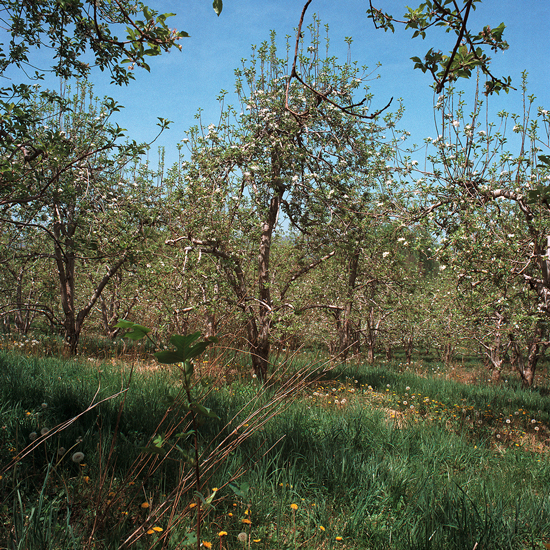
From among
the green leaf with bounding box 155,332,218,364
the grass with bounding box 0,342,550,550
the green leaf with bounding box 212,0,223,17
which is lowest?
the grass with bounding box 0,342,550,550

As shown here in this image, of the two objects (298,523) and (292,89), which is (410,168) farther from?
(298,523)

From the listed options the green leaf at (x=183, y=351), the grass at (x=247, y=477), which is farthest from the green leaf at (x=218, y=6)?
the grass at (x=247, y=477)

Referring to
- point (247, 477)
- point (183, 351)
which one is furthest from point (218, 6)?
point (247, 477)

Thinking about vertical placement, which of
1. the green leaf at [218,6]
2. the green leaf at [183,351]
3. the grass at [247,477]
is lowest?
the grass at [247,477]

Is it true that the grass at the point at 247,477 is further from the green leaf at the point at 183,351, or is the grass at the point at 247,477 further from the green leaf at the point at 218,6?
the green leaf at the point at 218,6

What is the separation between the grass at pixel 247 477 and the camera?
6.36ft

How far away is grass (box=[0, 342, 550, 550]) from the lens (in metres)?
1.94

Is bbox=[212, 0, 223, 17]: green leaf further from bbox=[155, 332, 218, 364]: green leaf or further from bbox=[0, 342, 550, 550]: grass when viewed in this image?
bbox=[0, 342, 550, 550]: grass

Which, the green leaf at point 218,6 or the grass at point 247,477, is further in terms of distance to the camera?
the grass at point 247,477

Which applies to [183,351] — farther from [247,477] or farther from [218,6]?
[247,477]

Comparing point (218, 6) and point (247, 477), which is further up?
point (218, 6)

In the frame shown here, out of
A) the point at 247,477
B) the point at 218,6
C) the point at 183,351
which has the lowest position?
the point at 247,477

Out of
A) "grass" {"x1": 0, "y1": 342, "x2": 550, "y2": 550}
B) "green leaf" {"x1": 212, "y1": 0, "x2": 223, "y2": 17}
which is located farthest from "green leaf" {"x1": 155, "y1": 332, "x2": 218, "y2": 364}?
"green leaf" {"x1": 212, "y1": 0, "x2": 223, "y2": 17}

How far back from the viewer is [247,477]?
104 inches
